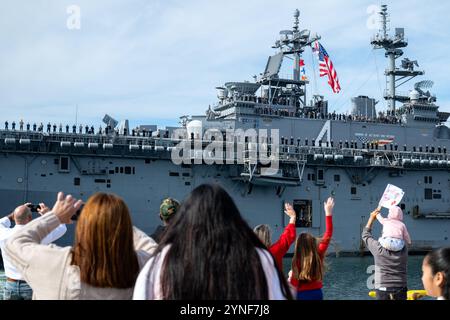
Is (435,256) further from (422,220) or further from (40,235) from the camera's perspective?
(422,220)

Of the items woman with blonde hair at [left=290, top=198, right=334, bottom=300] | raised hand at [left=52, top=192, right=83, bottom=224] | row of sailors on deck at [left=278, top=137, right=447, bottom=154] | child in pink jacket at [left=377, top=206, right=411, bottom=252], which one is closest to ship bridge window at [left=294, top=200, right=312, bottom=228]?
row of sailors on deck at [left=278, top=137, right=447, bottom=154]

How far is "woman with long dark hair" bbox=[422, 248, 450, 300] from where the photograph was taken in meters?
3.59

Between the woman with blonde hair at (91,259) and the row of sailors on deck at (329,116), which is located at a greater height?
the row of sailors on deck at (329,116)

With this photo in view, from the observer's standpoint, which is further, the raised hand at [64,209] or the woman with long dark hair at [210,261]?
the raised hand at [64,209]

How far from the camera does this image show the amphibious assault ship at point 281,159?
29.1 metres

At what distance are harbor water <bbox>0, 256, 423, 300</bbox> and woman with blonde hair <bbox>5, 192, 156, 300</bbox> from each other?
1239 centimetres

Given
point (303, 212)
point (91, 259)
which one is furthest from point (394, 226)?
point (303, 212)

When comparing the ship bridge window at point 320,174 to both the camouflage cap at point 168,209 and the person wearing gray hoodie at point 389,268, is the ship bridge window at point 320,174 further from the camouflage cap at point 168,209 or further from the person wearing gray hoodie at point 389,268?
the camouflage cap at point 168,209

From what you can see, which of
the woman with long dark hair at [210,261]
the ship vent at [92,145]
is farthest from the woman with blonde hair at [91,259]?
the ship vent at [92,145]

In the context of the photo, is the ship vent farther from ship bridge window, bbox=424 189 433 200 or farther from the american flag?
ship bridge window, bbox=424 189 433 200

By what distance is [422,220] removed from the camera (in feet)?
119

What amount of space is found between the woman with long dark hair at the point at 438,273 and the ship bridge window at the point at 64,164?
27048 mm
